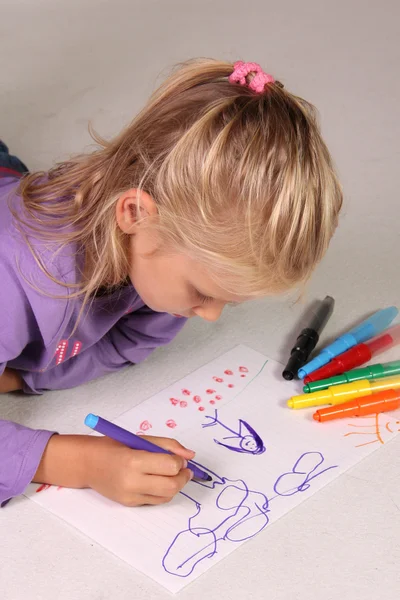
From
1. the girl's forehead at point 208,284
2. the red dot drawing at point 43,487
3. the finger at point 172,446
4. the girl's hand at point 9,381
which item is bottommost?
the girl's hand at point 9,381

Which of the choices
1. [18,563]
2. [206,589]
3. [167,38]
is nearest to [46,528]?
[18,563]

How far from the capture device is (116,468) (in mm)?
890

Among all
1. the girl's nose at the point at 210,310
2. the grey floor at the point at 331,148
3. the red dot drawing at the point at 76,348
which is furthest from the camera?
the red dot drawing at the point at 76,348

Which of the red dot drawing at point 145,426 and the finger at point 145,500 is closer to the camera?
the finger at point 145,500

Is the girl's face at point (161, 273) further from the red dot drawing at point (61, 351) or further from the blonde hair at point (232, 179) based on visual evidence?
the red dot drawing at point (61, 351)

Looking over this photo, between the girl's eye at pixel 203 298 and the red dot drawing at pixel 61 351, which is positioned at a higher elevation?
the girl's eye at pixel 203 298

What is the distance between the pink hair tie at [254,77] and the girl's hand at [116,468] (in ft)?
1.09

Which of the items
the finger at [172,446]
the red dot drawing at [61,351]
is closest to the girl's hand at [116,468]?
the finger at [172,446]

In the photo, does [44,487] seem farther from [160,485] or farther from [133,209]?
[133,209]

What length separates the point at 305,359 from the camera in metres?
1.08

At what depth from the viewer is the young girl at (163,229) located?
33.3 inches

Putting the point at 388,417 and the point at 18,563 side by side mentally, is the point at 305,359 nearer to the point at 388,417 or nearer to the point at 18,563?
the point at 388,417

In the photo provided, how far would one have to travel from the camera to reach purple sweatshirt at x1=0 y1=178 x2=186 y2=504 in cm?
93

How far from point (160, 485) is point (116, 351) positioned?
0.26 metres
